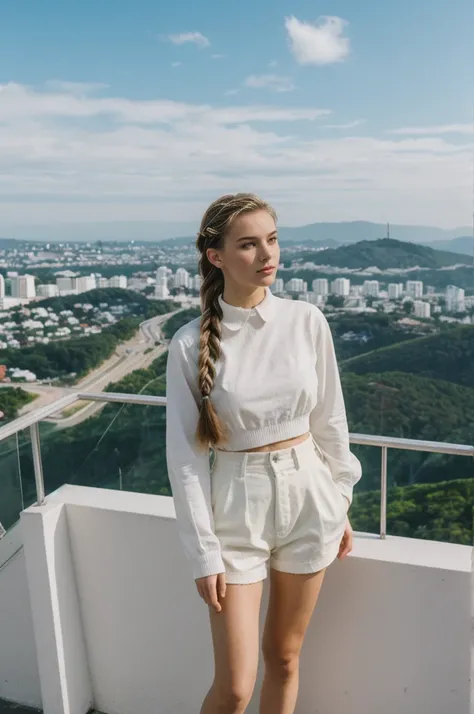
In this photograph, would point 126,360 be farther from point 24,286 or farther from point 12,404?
point 24,286

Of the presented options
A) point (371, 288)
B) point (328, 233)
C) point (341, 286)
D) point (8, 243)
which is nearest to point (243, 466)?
point (328, 233)

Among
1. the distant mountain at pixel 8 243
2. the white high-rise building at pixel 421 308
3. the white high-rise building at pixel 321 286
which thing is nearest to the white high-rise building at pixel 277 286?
the white high-rise building at pixel 321 286

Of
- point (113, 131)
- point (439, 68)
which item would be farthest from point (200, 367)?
point (113, 131)

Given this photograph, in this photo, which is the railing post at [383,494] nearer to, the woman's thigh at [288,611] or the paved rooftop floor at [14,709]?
the woman's thigh at [288,611]

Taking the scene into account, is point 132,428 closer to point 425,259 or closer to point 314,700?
point 314,700

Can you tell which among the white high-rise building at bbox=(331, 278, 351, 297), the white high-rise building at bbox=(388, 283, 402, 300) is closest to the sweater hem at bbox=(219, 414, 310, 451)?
the white high-rise building at bbox=(331, 278, 351, 297)

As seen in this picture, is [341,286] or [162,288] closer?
[162,288]
